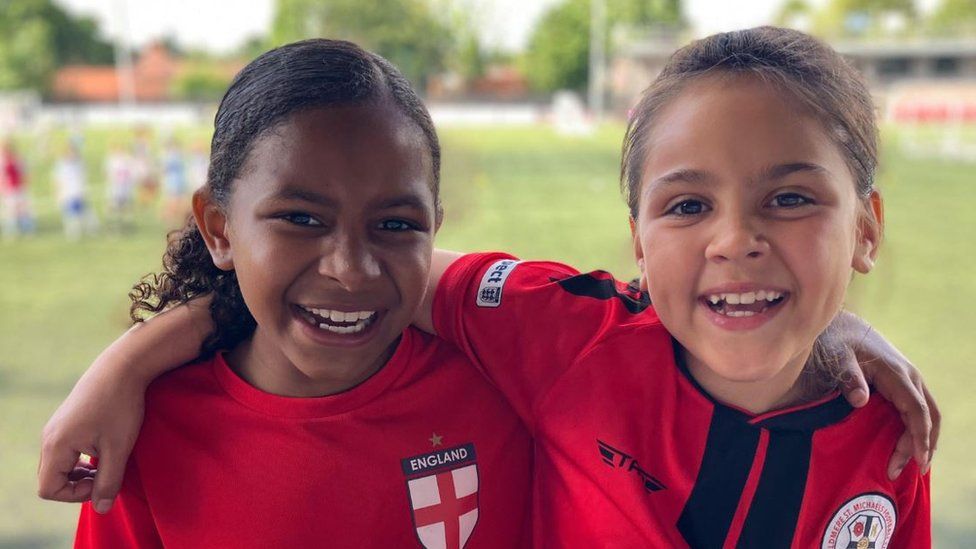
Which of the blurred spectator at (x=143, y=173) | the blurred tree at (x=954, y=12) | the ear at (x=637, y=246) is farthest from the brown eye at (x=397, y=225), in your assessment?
the blurred tree at (x=954, y=12)

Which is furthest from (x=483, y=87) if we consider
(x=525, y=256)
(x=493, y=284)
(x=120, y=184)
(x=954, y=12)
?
(x=493, y=284)

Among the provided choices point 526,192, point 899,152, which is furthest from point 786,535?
point 899,152

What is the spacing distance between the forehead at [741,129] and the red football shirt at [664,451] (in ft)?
1.02

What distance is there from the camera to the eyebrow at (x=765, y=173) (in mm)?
1160

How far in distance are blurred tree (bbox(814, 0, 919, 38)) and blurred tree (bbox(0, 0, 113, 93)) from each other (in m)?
36.8

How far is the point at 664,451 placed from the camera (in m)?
1.29

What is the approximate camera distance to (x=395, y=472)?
1295 millimetres

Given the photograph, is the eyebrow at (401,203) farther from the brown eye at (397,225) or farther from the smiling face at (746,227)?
the smiling face at (746,227)

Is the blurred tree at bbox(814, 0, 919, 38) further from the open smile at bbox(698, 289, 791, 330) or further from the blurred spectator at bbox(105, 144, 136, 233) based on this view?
the open smile at bbox(698, 289, 791, 330)

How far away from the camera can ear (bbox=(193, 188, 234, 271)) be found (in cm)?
132

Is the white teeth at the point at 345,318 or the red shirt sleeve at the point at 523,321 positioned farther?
the red shirt sleeve at the point at 523,321

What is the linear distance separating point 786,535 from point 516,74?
4587 cm

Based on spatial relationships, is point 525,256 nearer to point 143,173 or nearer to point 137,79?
point 143,173

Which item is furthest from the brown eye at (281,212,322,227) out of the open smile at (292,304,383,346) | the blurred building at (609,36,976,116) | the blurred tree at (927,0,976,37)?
the blurred tree at (927,0,976,37)
